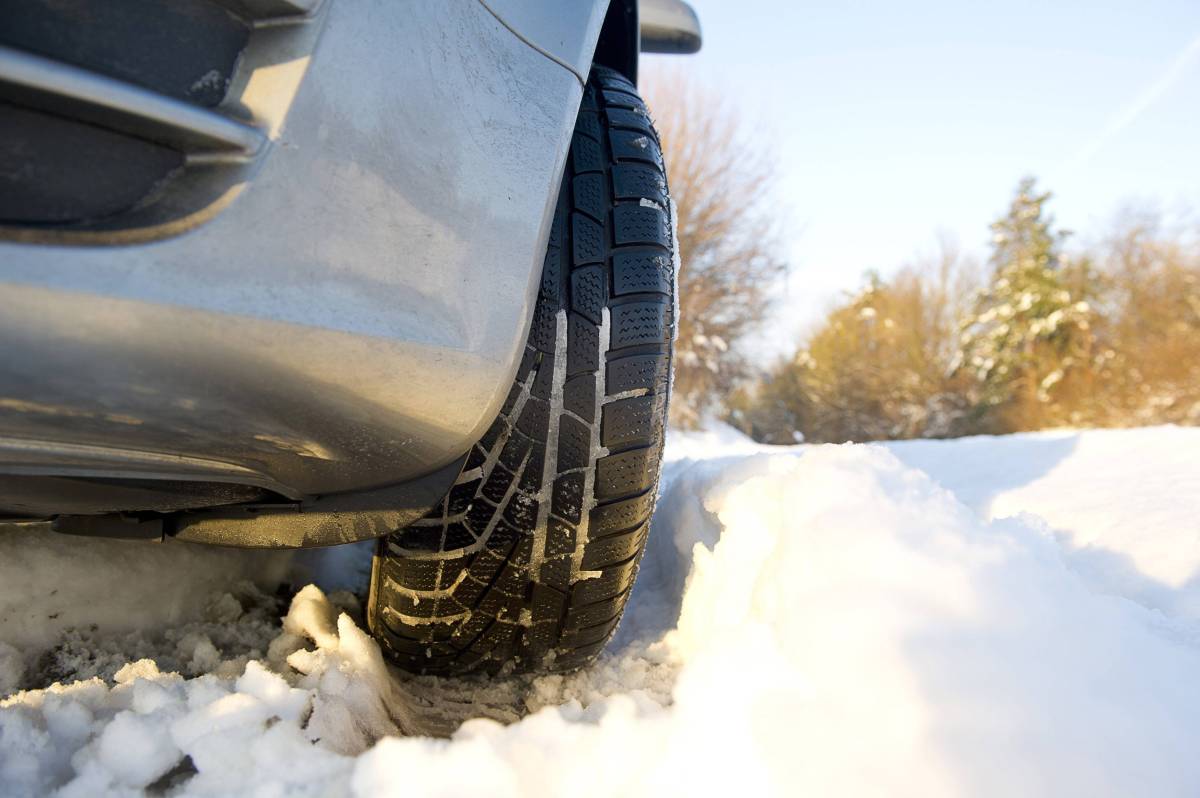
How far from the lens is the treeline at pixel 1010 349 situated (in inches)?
587

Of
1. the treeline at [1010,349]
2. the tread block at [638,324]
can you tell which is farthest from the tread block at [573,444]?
the treeline at [1010,349]

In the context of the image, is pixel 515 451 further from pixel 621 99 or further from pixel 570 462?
pixel 621 99

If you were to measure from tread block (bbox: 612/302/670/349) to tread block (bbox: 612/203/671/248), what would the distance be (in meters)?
0.10

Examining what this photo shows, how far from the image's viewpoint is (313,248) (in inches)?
25.5

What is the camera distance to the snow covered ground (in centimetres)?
62

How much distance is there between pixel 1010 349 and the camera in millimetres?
17844

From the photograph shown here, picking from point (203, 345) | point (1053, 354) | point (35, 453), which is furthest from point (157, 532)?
point (1053, 354)

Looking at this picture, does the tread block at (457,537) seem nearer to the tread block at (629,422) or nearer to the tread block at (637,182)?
the tread block at (629,422)

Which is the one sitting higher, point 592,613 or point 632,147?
point 632,147

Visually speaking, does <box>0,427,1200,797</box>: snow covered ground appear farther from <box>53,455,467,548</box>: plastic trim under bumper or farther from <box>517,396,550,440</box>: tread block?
<box>517,396,550,440</box>: tread block

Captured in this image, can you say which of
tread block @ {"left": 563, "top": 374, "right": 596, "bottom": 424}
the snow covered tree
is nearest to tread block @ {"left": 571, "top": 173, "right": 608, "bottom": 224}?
tread block @ {"left": 563, "top": 374, "right": 596, "bottom": 424}

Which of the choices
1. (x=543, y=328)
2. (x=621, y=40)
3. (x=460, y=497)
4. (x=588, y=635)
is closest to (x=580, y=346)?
(x=543, y=328)

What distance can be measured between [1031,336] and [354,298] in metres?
20.0

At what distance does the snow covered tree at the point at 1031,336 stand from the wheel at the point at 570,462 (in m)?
18.0
